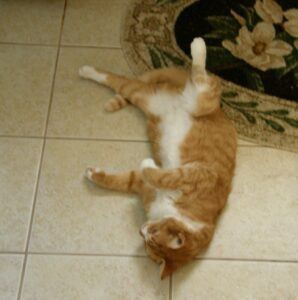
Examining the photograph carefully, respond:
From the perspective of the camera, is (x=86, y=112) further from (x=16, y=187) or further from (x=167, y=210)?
(x=167, y=210)

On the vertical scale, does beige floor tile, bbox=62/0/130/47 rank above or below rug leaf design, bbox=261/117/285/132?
above

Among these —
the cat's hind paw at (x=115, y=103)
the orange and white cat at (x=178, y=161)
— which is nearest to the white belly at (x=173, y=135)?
the orange and white cat at (x=178, y=161)

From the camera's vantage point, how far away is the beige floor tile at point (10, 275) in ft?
4.65

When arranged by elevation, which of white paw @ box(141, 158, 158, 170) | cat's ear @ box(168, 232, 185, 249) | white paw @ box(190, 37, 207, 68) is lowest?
cat's ear @ box(168, 232, 185, 249)

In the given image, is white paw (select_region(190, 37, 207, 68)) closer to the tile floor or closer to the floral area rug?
the floral area rug

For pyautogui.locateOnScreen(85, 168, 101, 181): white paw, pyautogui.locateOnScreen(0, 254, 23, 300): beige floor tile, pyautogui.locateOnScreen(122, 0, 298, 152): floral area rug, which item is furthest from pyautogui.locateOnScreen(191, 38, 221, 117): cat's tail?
pyautogui.locateOnScreen(0, 254, 23, 300): beige floor tile

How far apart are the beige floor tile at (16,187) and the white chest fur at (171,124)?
0.50m

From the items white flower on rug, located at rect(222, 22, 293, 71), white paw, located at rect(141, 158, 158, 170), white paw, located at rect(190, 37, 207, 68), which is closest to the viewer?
white paw, located at rect(141, 158, 158, 170)

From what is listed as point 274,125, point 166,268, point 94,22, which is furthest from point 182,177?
point 94,22

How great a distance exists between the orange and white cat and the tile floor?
0.08 meters

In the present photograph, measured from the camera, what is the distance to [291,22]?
1.92 metres

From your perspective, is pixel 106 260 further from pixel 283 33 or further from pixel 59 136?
pixel 283 33

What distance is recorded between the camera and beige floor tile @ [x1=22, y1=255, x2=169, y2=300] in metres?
1.42

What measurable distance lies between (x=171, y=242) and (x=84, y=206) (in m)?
0.39
